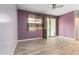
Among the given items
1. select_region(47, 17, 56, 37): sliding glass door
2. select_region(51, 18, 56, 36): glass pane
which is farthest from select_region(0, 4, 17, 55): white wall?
Result: select_region(51, 18, 56, 36): glass pane

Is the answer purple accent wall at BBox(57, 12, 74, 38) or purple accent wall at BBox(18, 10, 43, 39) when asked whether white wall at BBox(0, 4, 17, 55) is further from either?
purple accent wall at BBox(57, 12, 74, 38)

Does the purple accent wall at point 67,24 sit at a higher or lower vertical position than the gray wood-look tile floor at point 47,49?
higher

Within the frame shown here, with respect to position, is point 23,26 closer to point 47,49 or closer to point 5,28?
point 47,49

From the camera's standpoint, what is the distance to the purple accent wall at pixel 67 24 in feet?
22.8

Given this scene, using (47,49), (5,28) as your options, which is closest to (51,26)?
(47,49)

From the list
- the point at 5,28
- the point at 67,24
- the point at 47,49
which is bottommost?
the point at 47,49

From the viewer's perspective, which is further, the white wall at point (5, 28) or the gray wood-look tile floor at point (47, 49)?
the gray wood-look tile floor at point (47, 49)

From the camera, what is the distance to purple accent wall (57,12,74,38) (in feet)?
22.8

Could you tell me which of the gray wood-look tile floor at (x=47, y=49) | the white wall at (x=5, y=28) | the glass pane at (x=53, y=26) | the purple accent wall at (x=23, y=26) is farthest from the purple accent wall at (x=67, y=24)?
the white wall at (x=5, y=28)

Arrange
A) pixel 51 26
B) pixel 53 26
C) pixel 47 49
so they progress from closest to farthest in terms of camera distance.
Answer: pixel 47 49 → pixel 51 26 → pixel 53 26

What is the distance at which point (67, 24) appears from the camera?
7.61 meters

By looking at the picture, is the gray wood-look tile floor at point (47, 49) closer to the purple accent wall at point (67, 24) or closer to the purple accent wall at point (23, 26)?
the purple accent wall at point (23, 26)

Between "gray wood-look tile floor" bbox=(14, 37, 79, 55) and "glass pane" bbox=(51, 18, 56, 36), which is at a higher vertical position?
"glass pane" bbox=(51, 18, 56, 36)
